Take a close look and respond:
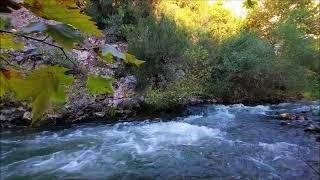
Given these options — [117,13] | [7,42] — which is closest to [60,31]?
[7,42]

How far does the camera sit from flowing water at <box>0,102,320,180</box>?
20.4ft

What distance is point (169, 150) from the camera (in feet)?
24.0

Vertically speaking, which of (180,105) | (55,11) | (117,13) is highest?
(117,13)

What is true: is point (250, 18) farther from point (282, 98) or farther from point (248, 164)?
point (248, 164)

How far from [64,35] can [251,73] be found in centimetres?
1168

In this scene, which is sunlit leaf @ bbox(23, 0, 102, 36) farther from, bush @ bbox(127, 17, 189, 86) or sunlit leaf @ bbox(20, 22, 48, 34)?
bush @ bbox(127, 17, 189, 86)

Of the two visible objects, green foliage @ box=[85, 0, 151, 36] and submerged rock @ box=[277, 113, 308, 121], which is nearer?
submerged rock @ box=[277, 113, 308, 121]

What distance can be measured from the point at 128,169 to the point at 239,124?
3.62 metres

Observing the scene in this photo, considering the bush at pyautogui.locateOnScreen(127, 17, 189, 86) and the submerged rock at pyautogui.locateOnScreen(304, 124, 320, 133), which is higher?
the bush at pyautogui.locateOnScreen(127, 17, 189, 86)

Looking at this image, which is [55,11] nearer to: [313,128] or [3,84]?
[3,84]

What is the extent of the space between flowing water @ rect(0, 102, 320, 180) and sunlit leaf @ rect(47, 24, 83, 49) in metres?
5.64

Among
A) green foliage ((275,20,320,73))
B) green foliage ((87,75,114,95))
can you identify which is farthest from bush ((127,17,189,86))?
green foliage ((87,75,114,95))

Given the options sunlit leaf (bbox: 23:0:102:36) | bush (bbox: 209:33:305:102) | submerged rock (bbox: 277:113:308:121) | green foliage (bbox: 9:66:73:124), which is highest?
bush (bbox: 209:33:305:102)

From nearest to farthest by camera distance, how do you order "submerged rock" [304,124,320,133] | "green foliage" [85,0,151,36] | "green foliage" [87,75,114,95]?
"green foliage" [87,75,114,95] → "submerged rock" [304,124,320,133] → "green foliage" [85,0,151,36]
